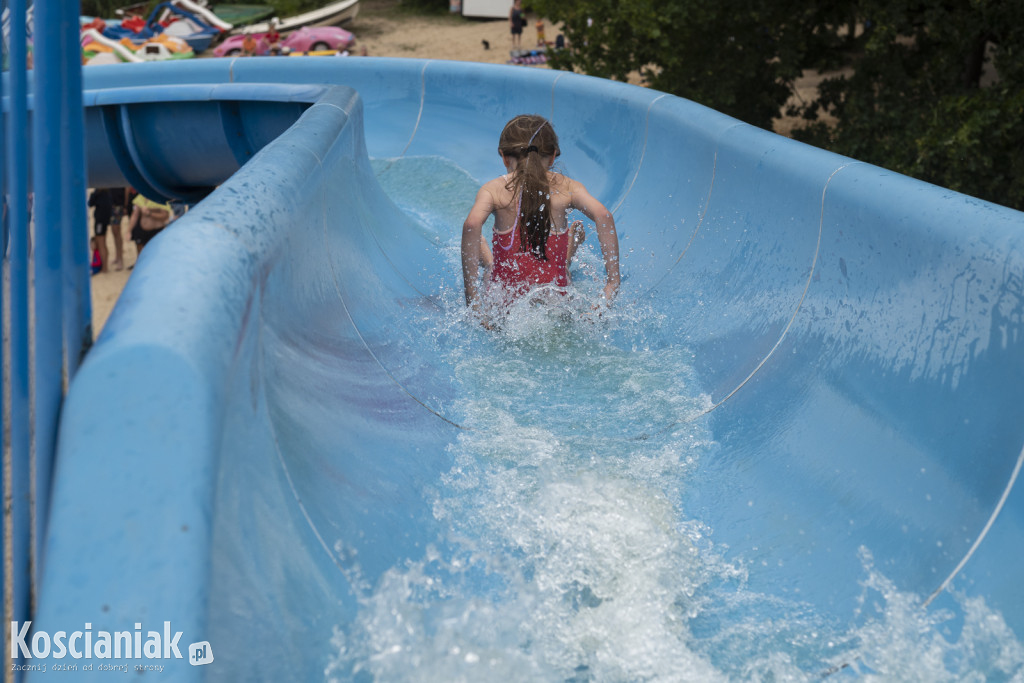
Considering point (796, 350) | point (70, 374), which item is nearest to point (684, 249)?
point (796, 350)

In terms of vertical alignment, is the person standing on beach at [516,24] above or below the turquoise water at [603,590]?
above

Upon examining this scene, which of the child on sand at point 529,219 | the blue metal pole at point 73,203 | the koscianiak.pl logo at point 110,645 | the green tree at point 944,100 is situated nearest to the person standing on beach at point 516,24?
the green tree at point 944,100

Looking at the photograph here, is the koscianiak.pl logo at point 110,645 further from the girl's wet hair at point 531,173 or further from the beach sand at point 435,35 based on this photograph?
the beach sand at point 435,35

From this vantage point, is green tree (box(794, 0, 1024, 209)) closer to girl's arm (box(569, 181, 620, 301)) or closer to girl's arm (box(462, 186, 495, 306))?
girl's arm (box(569, 181, 620, 301))

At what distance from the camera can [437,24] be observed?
22484 mm

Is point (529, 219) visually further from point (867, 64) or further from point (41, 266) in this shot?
point (867, 64)

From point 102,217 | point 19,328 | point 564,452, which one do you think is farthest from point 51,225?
point 102,217

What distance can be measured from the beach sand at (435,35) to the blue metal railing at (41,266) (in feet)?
52.7

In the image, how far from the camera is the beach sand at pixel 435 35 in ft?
62.8

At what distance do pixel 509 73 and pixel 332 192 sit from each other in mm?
4414

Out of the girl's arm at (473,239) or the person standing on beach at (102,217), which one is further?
the person standing on beach at (102,217)

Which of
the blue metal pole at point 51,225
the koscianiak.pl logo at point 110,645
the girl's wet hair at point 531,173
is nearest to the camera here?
the koscianiak.pl logo at point 110,645

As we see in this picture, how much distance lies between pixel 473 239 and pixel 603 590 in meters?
1.89

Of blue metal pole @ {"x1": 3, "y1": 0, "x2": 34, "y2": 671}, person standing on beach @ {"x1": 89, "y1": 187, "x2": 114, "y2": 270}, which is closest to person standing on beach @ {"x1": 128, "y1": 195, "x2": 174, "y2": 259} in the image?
person standing on beach @ {"x1": 89, "y1": 187, "x2": 114, "y2": 270}
